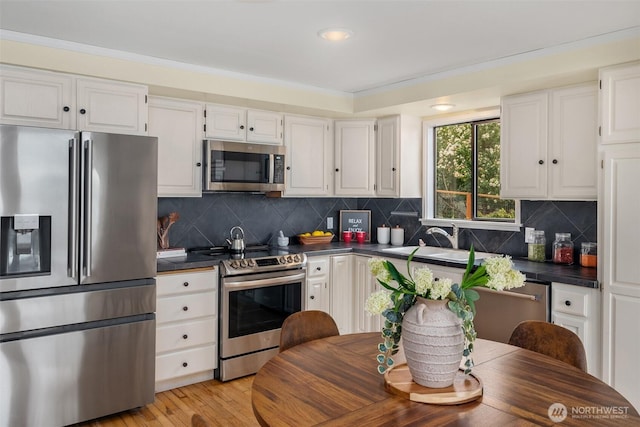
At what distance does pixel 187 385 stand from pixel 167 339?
428 millimetres

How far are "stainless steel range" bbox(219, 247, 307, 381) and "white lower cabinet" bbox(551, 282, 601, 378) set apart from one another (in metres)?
1.94

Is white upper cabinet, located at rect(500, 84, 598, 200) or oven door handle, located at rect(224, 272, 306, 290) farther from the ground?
white upper cabinet, located at rect(500, 84, 598, 200)

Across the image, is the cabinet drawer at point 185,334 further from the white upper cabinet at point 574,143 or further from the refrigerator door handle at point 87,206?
the white upper cabinet at point 574,143

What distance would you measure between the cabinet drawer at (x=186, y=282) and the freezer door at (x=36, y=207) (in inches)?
26.1

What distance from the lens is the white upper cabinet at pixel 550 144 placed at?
9.95ft

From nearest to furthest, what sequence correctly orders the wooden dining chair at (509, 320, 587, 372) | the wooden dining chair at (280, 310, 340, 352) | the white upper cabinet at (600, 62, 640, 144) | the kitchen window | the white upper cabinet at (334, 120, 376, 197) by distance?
1. the wooden dining chair at (509, 320, 587, 372)
2. the wooden dining chair at (280, 310, 340, 352)
3. the white upper cabinet at (600, 62, 640, 144)
4. the kitchen window
5. the white upper cabinet at (334, 120, 376, 197)

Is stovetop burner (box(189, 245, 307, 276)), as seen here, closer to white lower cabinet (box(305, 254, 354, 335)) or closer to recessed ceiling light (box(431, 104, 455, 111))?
white lower cabinet (box(305, 254, 354, 335))

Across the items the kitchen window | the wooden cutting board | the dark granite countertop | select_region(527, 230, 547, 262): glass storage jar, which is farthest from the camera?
the kitchen window

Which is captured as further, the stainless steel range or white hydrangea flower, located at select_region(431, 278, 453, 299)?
the stainless steel range

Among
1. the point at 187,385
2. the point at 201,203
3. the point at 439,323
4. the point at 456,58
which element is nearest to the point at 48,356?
the point at 187,385

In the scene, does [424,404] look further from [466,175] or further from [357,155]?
[357,155]

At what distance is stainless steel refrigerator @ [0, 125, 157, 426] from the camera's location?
2535 mm

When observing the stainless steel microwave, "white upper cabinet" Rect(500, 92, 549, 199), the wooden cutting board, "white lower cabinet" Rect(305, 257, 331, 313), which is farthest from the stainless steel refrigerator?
"white upper cabinet" Rect(500, 92, 549, 199)

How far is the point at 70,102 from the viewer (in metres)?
2.97
